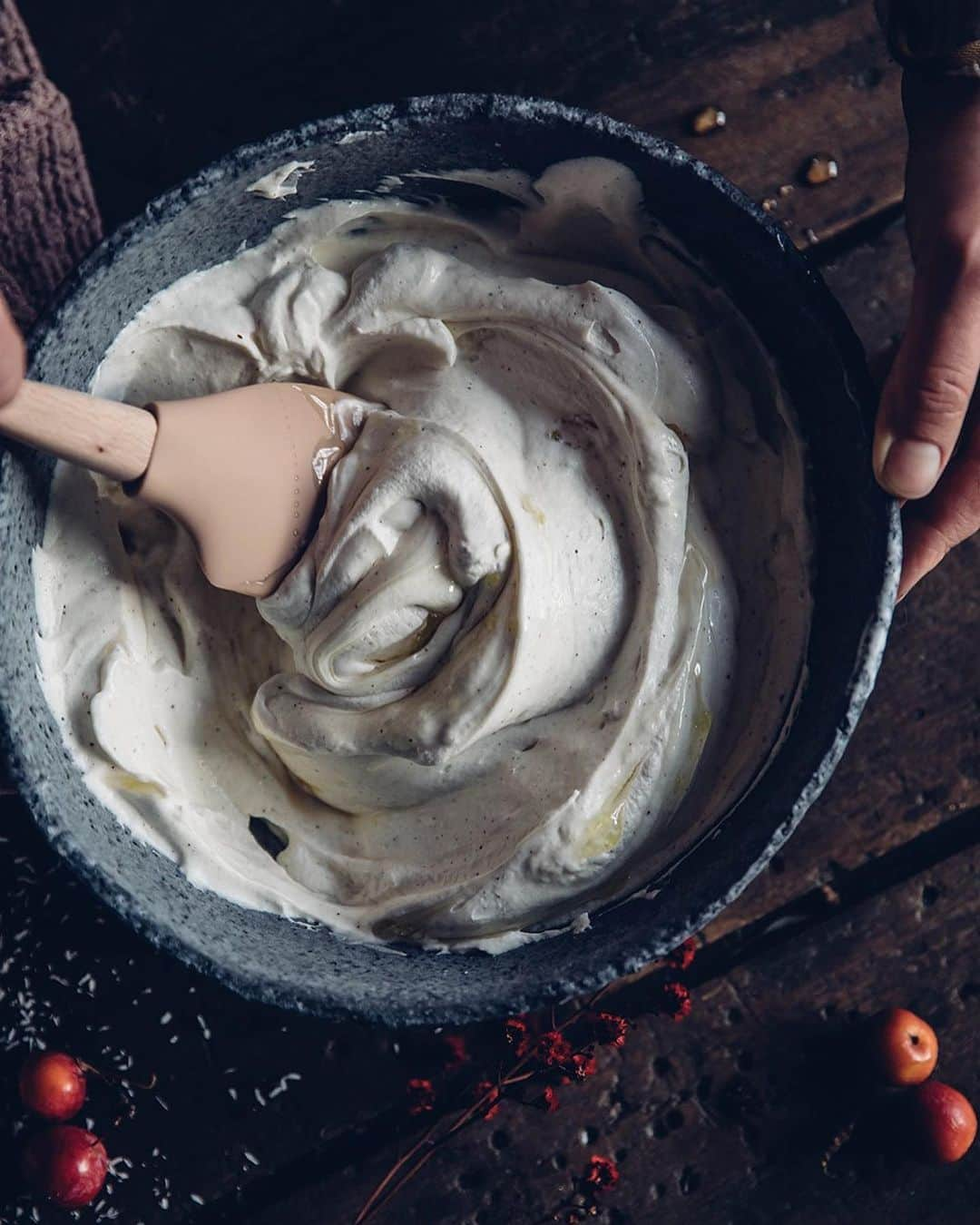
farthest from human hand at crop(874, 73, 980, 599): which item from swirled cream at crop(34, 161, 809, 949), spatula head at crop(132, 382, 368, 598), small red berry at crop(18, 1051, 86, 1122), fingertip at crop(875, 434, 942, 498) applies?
small red berry at crop(18, 1051, 86, 1122)

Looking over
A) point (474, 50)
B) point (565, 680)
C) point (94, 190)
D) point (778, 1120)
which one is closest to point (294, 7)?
point (474, 50)

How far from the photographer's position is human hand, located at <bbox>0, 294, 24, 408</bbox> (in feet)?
3.29

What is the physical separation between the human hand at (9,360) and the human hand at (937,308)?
0.77 metres

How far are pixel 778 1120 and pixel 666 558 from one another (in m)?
0.72

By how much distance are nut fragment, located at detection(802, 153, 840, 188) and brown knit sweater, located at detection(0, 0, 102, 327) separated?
84cm

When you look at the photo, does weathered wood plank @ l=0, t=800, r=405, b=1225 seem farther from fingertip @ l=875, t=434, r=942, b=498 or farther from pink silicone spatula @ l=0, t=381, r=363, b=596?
fingertip @ l=875, t=434, r=942, b=498

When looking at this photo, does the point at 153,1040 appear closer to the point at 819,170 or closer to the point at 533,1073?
the point at 533,1073

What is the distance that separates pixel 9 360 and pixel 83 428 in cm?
12

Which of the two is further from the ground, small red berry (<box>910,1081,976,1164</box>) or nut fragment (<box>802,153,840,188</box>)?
nut fragment (<box>802,153,840,188</box>)

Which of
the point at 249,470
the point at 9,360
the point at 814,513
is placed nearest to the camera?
the point at 9,360

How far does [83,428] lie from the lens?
44.3 inches

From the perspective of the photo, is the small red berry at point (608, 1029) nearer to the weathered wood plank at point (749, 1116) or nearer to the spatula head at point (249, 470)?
the weathered wood plank at point (749, 1116)

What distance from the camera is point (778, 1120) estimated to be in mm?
1535

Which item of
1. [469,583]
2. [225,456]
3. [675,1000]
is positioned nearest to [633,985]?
[675,1000]
